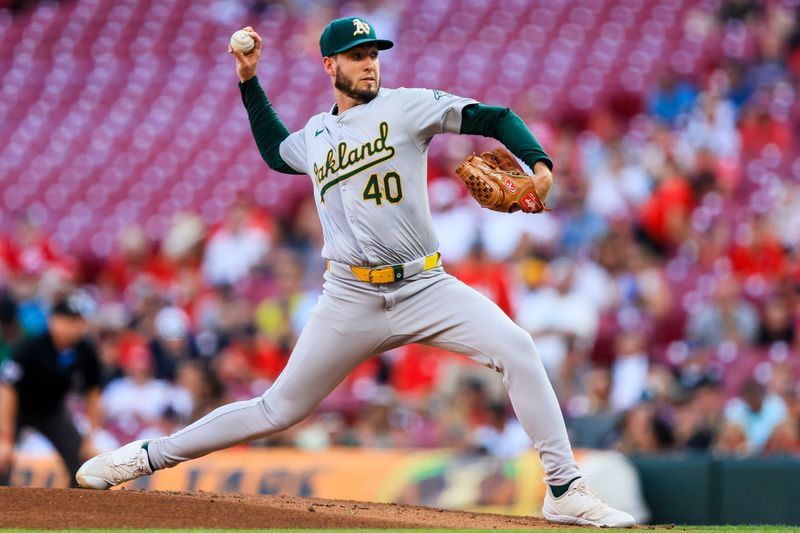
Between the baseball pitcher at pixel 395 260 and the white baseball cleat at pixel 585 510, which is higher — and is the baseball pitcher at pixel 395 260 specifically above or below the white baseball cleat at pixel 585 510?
above

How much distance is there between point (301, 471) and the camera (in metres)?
7.28

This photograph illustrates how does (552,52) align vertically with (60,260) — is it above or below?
above

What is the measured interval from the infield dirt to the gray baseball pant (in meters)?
0.32

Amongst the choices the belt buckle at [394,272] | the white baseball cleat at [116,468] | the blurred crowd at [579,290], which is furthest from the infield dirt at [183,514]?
the blurred crowd at [579,290]

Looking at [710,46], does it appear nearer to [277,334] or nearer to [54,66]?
[277,334]

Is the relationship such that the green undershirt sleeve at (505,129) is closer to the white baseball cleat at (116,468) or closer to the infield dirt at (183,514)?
the infield dirt at (183,514)

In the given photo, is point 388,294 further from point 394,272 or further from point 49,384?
point 49,384

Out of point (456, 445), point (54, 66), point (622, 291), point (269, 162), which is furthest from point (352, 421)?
point (54, 66)

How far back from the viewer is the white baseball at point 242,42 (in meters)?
4.80

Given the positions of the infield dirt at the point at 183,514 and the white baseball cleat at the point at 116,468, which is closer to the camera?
the infield dirt at the point at 183,514

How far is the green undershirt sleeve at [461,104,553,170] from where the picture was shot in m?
4.28

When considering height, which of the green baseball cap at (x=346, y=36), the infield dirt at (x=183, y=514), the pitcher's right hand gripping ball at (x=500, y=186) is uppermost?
the green baseball cap at (x=346, y=36)

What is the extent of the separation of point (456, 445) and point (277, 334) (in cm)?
217

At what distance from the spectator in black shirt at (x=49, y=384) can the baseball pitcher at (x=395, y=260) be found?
97.9 inches
